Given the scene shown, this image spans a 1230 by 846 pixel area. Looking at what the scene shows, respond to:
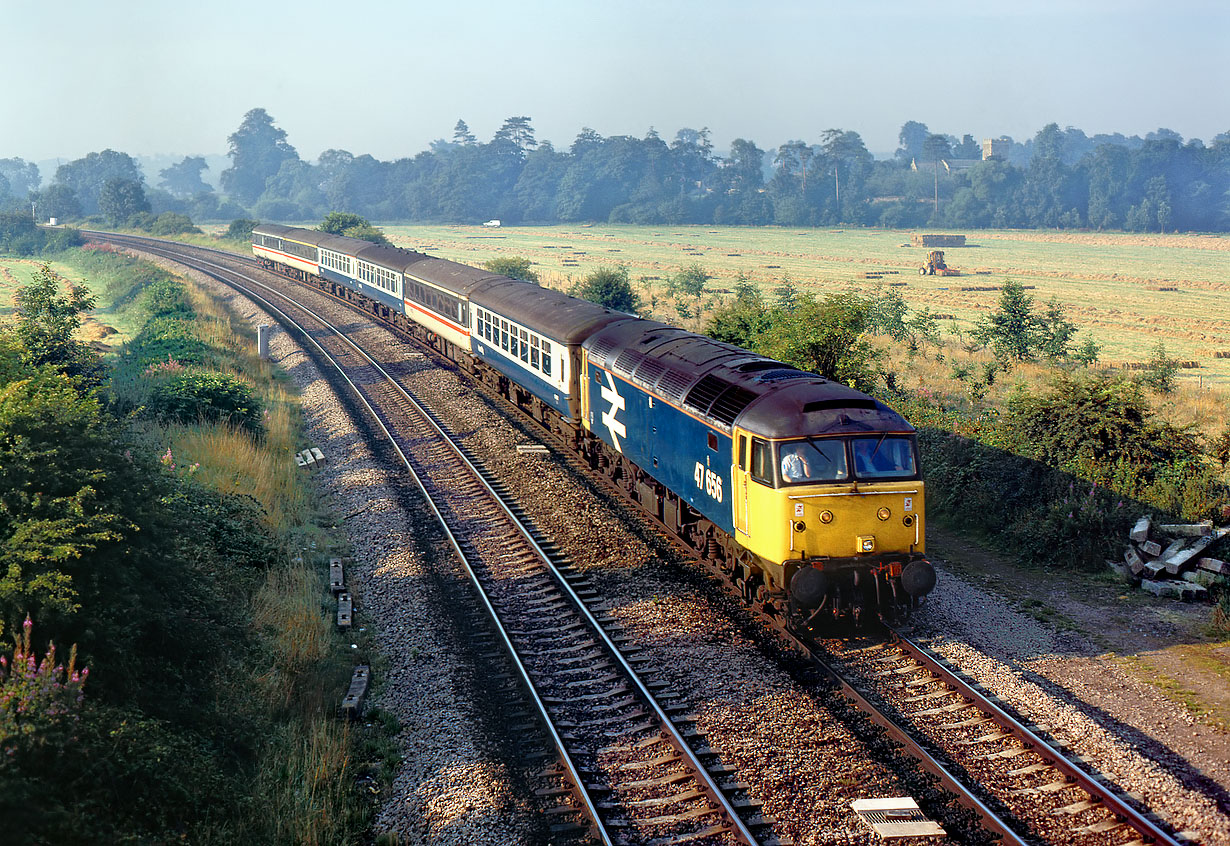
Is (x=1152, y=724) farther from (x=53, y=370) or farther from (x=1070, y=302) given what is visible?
(x=1070, y=302)

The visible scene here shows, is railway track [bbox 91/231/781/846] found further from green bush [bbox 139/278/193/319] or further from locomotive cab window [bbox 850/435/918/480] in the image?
green bush [bbox 139/278/193/319]

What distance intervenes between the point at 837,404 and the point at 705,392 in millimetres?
2658

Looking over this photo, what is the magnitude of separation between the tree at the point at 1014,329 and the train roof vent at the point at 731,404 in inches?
1083

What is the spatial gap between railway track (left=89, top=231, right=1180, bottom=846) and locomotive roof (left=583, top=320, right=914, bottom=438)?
3307 mm

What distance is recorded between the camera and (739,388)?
49.7 feet

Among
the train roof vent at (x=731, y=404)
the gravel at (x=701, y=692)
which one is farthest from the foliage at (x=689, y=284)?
the train roof vent at (x=731, y=404)

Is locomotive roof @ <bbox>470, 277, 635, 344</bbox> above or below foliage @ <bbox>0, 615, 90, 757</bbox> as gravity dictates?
above

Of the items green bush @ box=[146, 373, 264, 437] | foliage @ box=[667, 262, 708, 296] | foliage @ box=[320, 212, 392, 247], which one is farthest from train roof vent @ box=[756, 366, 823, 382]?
foliage @ box=[320, 212, 392, 247]

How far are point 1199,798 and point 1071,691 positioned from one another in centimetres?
266

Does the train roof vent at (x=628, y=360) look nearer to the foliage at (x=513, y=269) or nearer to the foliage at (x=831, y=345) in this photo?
the foliage at (x=831, y=345)

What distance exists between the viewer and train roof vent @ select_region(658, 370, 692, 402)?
55.1 ft

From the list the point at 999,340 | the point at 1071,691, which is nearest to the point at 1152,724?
the point at 1071,691

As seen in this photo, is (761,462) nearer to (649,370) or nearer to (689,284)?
(649,370)

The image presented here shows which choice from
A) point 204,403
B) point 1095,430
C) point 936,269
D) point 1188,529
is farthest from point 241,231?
point 1188,529
